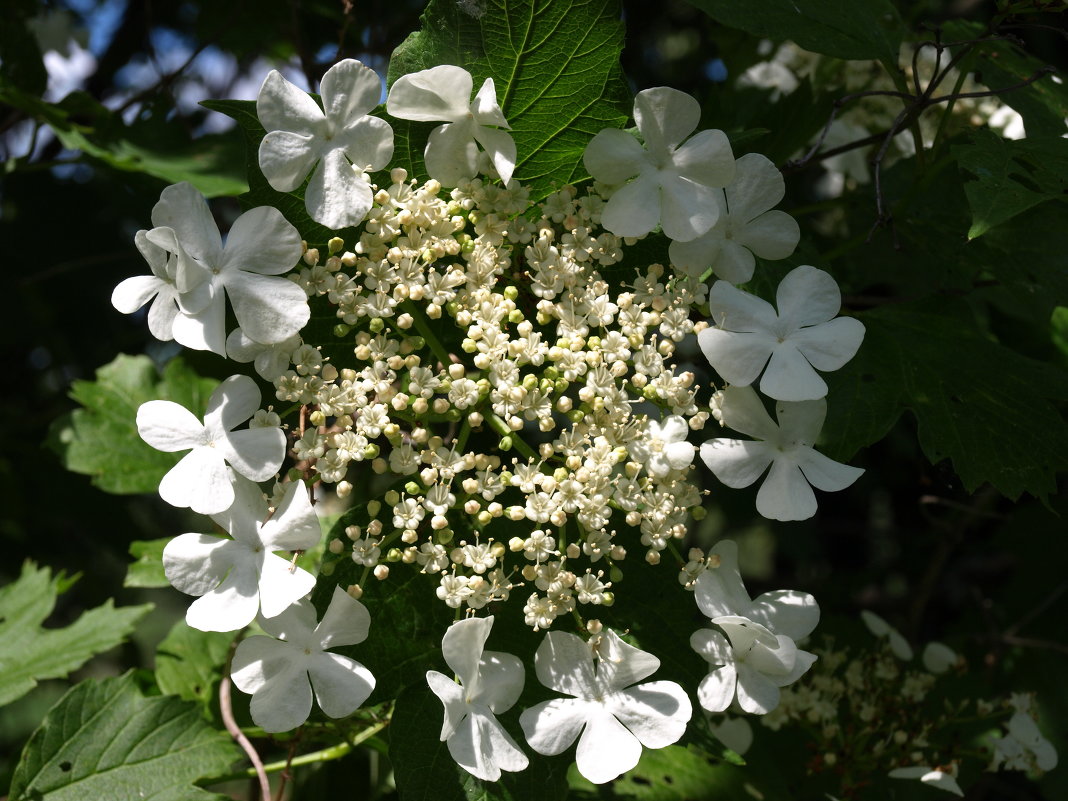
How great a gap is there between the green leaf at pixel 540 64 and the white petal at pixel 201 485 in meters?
0.40

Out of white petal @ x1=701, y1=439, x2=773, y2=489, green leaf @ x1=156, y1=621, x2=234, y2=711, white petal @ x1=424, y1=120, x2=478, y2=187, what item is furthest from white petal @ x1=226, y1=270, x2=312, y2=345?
green leaf @ x1=156, y1=621, x2=234, y2=711

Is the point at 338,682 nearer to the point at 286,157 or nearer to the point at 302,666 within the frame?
the point at 302,666

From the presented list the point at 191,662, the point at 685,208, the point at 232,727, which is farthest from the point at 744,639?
the point at 191,662

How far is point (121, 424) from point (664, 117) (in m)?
1.20

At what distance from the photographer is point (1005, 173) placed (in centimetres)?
107

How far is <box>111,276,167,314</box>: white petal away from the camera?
929 millimetres

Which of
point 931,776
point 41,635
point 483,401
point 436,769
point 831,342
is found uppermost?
point 831,342

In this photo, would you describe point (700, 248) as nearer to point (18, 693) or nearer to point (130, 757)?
point (130, 757)

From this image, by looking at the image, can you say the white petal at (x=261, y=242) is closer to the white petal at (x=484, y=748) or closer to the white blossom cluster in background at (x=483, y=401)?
the white blossom cluster in background at (x=483, y=401)

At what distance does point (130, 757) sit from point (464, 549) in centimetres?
77

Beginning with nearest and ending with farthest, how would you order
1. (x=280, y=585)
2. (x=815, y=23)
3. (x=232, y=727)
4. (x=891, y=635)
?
(x=280, y=585)
(x=815, y=23)
(x=232, y=727)
(x=891, y=635)

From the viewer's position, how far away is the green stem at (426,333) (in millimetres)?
1014

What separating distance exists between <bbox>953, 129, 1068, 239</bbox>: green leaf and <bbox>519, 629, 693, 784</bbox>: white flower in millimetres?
588

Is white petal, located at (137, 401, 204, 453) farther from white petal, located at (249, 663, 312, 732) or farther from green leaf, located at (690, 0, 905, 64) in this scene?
green leaf, located at (690, 0, 905, 64)
